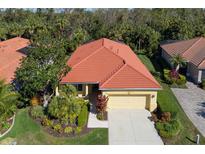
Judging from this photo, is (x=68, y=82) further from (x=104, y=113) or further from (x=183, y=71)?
(x=183, y=71)

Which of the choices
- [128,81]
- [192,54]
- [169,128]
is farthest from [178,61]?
[169,128]

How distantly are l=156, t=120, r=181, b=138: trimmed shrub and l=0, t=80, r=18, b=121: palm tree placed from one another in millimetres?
12434

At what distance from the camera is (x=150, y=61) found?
51.4 metres

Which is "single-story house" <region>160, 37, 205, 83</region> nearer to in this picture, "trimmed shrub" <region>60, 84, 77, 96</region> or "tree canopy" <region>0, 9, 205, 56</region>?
"tree canopy" <region>0, 9, 205, 56</region>

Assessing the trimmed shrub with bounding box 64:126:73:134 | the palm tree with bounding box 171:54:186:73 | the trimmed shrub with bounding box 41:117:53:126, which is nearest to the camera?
the trimmed shrub with bounding box 64:126:73:134

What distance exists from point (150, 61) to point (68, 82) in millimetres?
22184

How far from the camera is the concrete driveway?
83.7ft

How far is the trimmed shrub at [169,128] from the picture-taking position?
2610 cm

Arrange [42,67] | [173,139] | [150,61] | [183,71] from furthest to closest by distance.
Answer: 1. [150,61]
2. [183,71]
3. [42,67]
4. [173,139]

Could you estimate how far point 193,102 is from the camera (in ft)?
111

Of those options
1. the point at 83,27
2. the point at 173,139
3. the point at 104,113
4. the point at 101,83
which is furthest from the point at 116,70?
the point at 83,27

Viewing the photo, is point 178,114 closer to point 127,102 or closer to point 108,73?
point 127,102

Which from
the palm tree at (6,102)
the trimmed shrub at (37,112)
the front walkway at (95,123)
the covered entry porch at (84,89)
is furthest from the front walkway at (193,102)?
the palm tree at (6,102)

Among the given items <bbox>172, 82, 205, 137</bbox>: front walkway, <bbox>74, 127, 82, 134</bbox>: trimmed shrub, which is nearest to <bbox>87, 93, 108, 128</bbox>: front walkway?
<bbox>74, 127, 82, 134</bbox>: trimmed shrub
